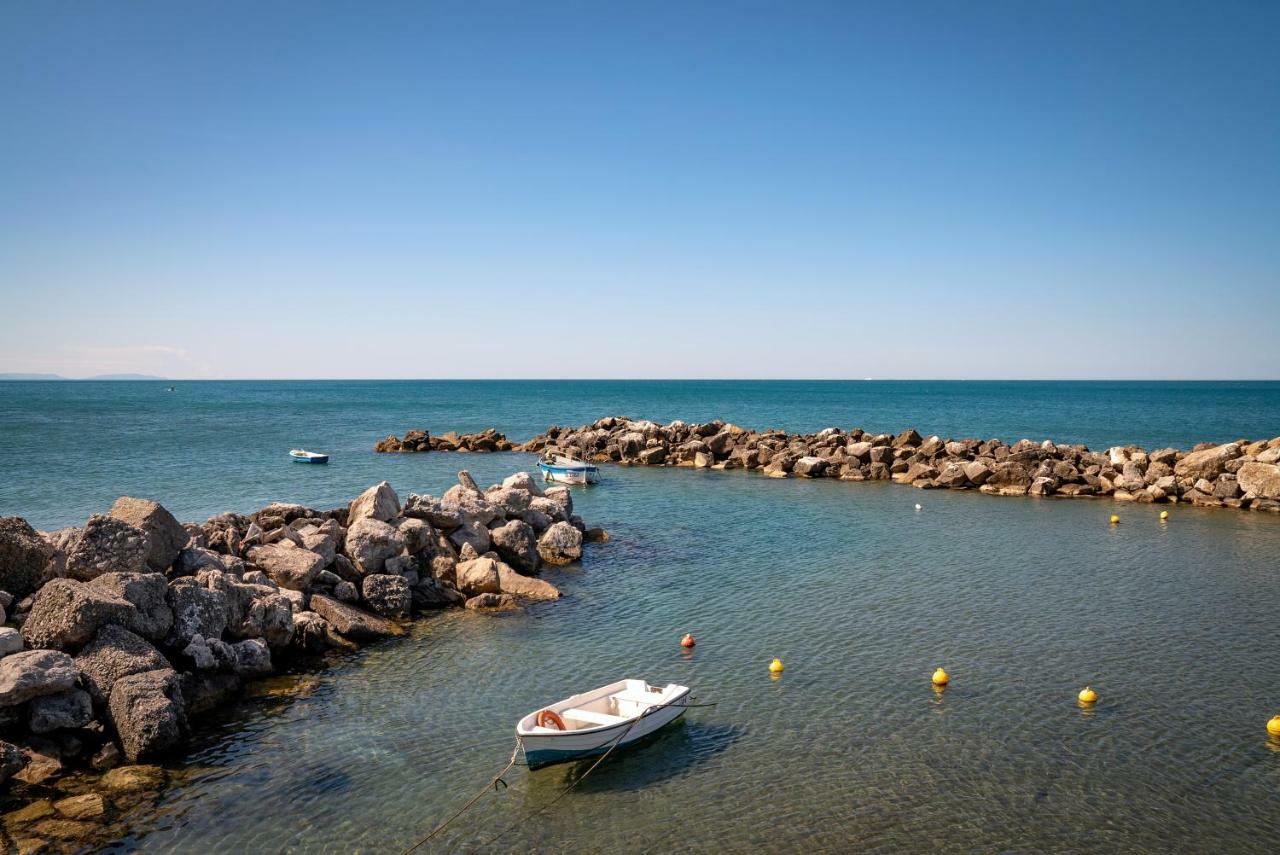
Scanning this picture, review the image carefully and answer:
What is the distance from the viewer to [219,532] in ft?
72.4

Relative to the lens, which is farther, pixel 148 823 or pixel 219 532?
pixel 219 532

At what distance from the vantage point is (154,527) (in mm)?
17484

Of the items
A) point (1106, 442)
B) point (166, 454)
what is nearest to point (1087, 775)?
point (166, 454)

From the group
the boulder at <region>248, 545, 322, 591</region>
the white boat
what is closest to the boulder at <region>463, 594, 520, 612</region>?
the boulder at <region>248, 545, 322, 591</region>

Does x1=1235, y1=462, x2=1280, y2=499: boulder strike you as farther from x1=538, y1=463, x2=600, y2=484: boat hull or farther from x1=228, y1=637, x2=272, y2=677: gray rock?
x1=228, y1=637, x2=272, y2=677: gray rock

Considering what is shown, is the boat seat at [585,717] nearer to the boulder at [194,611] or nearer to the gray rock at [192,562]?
the boulder at [194,611]

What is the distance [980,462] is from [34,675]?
41.6m

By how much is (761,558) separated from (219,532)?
1675 cm

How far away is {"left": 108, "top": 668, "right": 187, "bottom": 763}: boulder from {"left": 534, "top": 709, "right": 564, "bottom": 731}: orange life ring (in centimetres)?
617

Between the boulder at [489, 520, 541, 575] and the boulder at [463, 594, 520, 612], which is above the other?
the boulder at [489, 520, 541, 575]

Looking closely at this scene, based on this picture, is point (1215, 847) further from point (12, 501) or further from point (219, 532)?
point (12, 501)

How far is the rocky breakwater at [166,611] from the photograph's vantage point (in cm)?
1254

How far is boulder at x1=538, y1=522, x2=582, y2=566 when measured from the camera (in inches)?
1058

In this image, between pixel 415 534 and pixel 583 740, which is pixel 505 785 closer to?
Result: pixel 583 740
